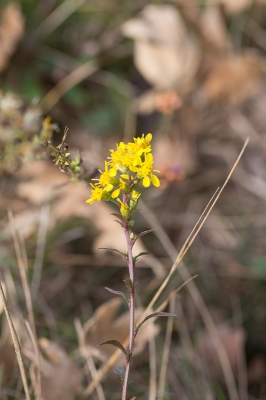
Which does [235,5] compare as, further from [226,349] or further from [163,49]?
[226,349]

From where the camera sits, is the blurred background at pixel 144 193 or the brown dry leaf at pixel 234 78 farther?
the brown dry leaf at pixel 234 78

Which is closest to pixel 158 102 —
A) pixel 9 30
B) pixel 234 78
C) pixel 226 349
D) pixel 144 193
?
pixel 144 193

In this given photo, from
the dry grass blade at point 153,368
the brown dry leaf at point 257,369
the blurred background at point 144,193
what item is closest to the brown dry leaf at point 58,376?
the blurred background at point 144,193

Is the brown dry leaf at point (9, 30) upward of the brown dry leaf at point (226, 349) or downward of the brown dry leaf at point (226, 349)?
upward

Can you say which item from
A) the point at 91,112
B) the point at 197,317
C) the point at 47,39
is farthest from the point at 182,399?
the point at 47,39

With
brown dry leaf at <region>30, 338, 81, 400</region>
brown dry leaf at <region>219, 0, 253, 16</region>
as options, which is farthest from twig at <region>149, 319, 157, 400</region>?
brown dry leaf at <region>219, 0, 253, 16</region>

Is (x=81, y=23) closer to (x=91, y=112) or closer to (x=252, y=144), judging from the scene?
(x=91, y=112)

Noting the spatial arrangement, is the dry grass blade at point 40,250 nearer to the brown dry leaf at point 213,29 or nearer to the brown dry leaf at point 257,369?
the brown dry leaf at point 257,369
